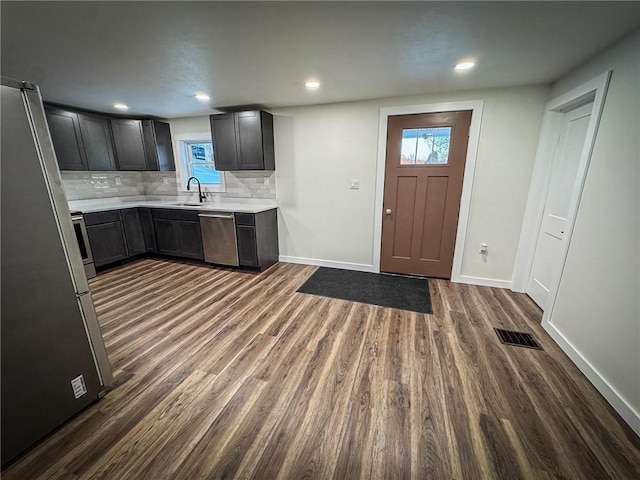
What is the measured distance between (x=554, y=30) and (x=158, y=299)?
13.7ft

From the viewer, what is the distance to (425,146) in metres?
3.06

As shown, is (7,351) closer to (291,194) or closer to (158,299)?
(158,299)

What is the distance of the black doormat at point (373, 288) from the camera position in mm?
2803

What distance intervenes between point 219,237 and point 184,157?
1.81 meters

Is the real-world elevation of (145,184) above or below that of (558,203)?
above

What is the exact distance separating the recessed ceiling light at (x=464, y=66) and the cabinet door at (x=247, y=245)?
2837mm

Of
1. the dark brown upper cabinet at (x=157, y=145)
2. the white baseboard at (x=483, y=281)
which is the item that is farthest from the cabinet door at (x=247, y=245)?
the white baseboard at (x=483, y=281)

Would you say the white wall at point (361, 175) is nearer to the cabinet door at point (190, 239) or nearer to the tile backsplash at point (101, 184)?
the cabinet door at point (190, 239)

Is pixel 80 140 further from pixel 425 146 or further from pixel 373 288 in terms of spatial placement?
pixel 425 146

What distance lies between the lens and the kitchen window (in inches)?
165

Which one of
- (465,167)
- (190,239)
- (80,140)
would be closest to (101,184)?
(80,140)

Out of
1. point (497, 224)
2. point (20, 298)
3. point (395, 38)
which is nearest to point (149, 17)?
point (395, 38)

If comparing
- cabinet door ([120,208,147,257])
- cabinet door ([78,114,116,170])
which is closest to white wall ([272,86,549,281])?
cabinet door ([120,208,147,257])

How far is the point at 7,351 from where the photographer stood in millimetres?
1174
